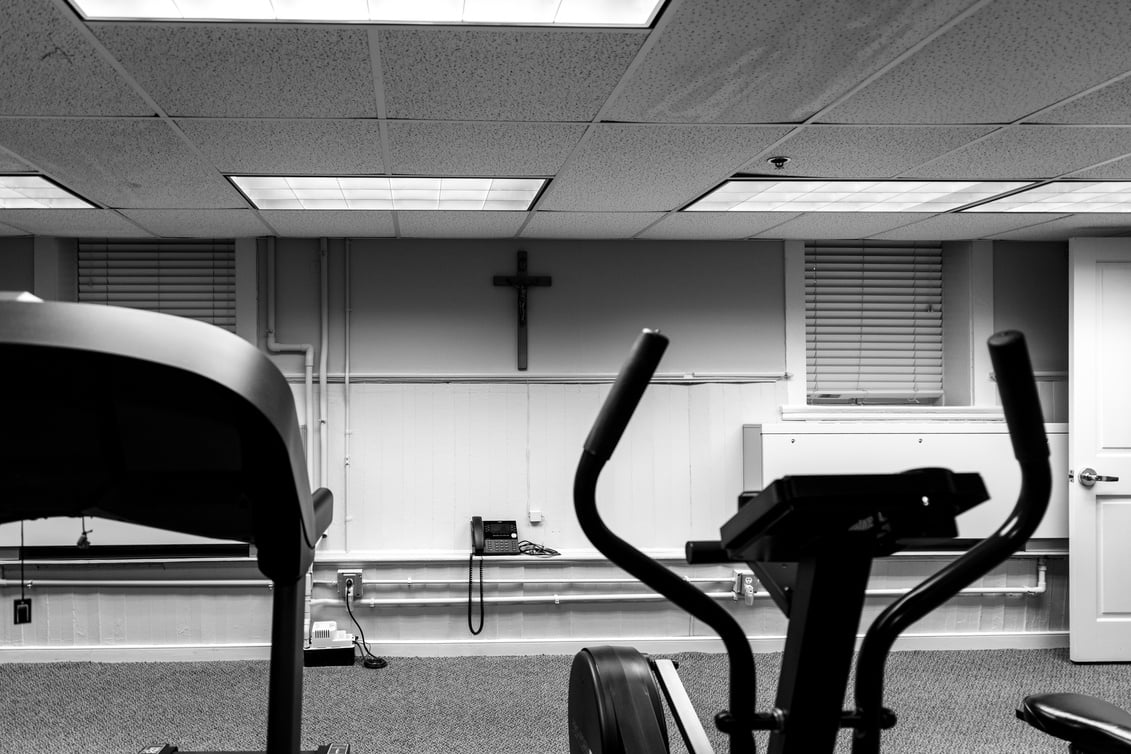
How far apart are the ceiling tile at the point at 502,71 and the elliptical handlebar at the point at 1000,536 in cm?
114

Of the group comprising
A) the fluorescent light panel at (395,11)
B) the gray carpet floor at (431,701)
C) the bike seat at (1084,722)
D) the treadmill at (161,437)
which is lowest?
the gray carpet floor at (431,701)

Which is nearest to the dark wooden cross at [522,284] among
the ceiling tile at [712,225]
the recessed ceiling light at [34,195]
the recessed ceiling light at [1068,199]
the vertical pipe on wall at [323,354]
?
the ceiling tile at [712,225]

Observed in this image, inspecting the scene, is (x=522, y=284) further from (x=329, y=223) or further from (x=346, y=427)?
(x=346, y=427)

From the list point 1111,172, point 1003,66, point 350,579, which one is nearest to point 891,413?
point 1111,172

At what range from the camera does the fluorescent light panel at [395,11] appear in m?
1.50

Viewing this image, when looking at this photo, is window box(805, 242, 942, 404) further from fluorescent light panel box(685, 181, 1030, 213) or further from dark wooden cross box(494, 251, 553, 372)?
dark wooden cross box(494, 251, 553, 372)

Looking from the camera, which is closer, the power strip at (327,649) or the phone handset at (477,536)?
the power strip at (327,649)

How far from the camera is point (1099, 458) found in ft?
12.3

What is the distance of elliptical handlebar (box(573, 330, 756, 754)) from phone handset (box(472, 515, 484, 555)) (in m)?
3.00

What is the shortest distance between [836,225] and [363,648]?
2952 mm

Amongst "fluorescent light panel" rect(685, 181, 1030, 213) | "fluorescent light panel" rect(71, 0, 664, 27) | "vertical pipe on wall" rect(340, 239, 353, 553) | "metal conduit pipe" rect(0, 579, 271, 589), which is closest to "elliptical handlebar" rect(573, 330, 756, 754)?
"fluorescent light panel" rect(71, 0, 664, 27)

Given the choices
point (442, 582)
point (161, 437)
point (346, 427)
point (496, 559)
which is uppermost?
point (161, 437)

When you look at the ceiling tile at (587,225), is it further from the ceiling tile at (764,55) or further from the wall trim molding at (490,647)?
the wall trim molding at (490,647)

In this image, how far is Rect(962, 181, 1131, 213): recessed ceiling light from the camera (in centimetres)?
290
